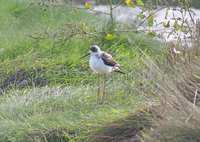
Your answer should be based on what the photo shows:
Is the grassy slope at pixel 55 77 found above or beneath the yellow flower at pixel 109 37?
beneath

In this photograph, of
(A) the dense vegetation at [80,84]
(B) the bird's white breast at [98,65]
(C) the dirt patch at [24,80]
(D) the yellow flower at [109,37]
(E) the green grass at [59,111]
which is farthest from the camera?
(D) the yellow flower at [109,37]

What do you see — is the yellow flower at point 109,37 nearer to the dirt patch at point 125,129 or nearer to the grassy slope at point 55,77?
the grassy slope at point 55,77

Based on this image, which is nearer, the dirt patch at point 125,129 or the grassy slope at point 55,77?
the dirt patch at point 125,129

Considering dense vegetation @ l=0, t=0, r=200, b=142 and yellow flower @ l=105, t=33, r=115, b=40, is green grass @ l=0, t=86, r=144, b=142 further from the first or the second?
yellow flower @ l=105, t=33, r=115, b=40

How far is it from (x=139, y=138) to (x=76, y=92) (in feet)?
5.57

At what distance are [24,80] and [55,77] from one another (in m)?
0.35

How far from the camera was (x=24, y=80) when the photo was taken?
8609mm

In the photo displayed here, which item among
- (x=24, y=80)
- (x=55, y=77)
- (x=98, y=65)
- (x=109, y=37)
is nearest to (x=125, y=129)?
(x=98, y=65)

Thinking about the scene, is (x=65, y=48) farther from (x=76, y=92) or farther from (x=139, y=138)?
(x=139, y=138)

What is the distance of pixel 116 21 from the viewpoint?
33.0 feet

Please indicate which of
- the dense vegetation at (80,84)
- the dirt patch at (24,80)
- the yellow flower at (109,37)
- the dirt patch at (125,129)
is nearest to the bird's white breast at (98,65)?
the dense vegetation at (80,84)

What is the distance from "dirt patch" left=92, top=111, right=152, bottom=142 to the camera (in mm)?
6284

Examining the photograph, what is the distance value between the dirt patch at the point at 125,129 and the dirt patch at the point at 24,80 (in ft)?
6.66

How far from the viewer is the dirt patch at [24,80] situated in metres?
8.41
